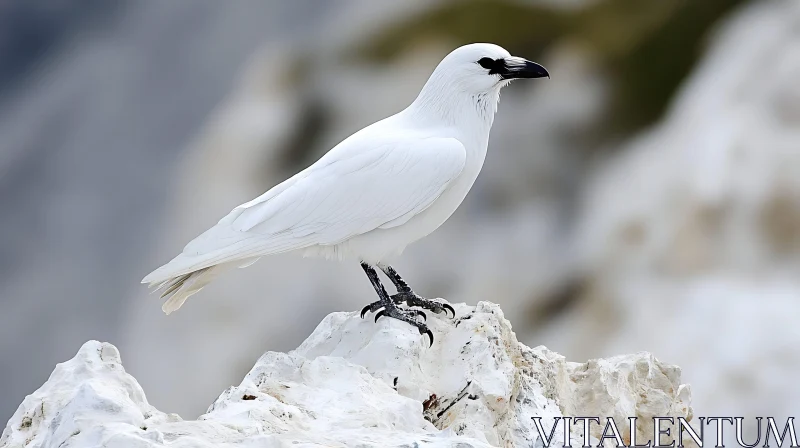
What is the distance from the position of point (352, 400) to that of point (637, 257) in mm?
8083

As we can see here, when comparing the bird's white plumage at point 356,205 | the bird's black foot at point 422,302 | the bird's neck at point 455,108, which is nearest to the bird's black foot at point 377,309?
the bird's black foot at point 422,302

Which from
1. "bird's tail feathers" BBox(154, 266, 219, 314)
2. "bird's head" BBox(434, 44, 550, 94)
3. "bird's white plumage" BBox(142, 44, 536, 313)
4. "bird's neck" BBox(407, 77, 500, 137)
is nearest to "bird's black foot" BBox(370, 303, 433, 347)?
"bird's white plumage" BBox(142, 44, 536, 313)

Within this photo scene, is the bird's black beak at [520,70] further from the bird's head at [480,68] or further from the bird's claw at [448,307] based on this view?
the bird's claw at [448,307]

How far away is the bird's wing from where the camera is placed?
593 cm

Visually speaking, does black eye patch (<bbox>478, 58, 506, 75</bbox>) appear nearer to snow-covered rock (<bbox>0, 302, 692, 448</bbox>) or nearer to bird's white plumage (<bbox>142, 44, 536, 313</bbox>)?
bird's white plumage (<bbox>142, 44, 536, 313</bbox>)

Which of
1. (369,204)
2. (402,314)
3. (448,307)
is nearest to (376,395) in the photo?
(402,314)

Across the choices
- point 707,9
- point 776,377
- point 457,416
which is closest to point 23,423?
point 457,416

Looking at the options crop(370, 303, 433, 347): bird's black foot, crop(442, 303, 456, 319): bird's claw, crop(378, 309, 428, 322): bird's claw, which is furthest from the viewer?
crop(442, 303, 456, 319): bird's claw

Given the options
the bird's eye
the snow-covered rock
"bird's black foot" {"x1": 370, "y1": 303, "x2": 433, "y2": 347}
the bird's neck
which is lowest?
the snow-covered rock

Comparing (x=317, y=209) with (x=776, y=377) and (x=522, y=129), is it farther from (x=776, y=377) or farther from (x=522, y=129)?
(x=522, y=129)

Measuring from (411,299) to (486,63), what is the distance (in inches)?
62.6

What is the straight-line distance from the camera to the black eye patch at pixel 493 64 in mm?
6395

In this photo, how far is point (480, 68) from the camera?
21.1 ft

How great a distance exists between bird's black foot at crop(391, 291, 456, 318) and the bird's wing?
441 mm
